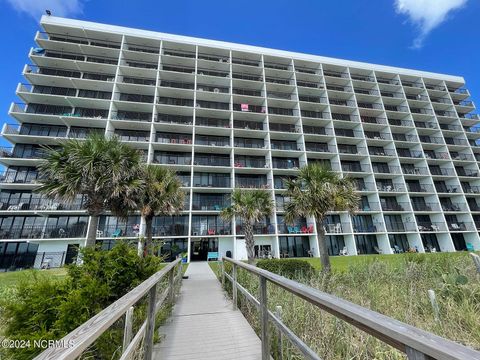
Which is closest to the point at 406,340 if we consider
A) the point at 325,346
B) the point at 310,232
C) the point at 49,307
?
the point at 325,346

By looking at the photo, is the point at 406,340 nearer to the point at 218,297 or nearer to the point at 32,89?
the point at 218,297

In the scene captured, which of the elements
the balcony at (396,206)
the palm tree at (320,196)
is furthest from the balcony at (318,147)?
the palm tree at (320,196)

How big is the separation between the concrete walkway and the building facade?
17995mm

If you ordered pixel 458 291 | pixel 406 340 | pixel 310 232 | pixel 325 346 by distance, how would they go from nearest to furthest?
pixel 406 340, pixel 325 346, pixel 458 291, pixel 310 232

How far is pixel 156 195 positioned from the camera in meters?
14.6

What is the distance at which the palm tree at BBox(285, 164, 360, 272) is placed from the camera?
493 inches

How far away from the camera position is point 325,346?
3.03 m

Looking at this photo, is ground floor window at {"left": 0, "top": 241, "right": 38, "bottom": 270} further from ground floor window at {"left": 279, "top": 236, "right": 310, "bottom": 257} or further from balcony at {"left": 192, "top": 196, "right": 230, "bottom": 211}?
ground floor window at {"left": 279, "top": 236, "right": 310, "bottom": 257}

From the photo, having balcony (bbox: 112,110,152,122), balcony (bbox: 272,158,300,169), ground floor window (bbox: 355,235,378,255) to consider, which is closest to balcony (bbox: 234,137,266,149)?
balcony (bbox: 272,158,300,169)

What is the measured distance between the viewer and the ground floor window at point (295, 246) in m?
26.9

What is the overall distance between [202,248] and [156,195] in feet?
44.2

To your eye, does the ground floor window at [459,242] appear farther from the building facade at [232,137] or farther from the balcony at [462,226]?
the balcony at [462,226]

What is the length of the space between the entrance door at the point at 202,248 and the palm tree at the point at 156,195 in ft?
37.2

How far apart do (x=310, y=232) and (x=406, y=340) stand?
26833 mm
